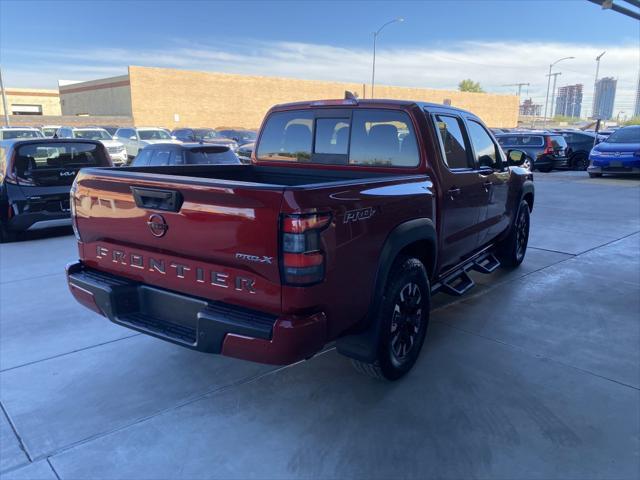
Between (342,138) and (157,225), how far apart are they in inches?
74.0

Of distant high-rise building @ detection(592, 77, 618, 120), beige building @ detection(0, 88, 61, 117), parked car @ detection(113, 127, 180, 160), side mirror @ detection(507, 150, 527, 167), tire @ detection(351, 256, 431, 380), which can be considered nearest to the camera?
tire @ detection(351, 256, 431, 380)

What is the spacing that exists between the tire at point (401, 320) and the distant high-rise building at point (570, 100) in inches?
6027

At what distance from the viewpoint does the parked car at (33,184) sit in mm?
7348

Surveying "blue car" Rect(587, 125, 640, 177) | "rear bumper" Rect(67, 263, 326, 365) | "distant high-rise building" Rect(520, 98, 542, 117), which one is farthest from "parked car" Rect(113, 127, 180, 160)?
"distant high-rise building" Rect(520, 98, 542, 117)

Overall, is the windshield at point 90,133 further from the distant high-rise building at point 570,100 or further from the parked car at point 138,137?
the distant high-rise building at point 570,100

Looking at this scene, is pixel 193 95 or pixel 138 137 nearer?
pixel 138 137

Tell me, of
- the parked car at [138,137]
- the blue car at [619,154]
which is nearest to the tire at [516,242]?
the blue car at [619,154]

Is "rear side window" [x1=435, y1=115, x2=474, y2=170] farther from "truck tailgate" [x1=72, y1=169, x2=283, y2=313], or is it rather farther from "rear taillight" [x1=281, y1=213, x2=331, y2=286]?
"truck tailgate" [x1=72, y1=169, x2=283, y2=313]

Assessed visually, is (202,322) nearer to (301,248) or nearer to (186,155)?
(301,248)

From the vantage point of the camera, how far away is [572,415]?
10.2 feet

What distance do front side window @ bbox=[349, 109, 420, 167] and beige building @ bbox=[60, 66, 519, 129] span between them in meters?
36.3

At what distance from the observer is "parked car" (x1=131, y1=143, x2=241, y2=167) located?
9.68 meters

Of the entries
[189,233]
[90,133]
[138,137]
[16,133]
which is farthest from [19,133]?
[189,233]

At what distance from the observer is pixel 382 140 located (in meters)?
3.91
